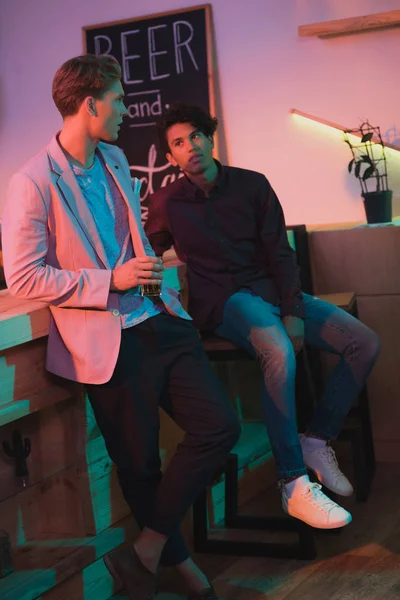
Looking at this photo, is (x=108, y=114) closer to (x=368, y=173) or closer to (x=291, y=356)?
(x=291, y=356)

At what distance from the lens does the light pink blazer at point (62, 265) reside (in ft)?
7.64

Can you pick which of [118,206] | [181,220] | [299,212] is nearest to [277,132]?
[299,212]

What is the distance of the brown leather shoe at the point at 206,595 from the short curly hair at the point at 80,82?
1.44 meters

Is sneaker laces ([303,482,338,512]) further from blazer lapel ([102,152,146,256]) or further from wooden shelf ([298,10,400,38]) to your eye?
wooden shelf ([298,10,400,38])

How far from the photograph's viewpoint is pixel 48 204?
93.0 inches

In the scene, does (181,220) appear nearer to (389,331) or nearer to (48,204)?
(48,204)

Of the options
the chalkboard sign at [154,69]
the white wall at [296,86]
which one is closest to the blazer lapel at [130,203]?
the white wall at [296,86]

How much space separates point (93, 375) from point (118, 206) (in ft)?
1.66

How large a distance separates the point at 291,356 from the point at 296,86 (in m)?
2.15

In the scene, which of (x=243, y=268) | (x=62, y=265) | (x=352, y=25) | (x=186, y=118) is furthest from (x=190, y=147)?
(x=352, y=25)

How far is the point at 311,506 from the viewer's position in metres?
2.71

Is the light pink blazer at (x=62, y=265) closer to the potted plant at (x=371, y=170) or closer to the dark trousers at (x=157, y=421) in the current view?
the dark trousers at (x=157, y=421)

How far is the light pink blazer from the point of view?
2330mm

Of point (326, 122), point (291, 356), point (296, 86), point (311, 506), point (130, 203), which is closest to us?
point (130, 203)
